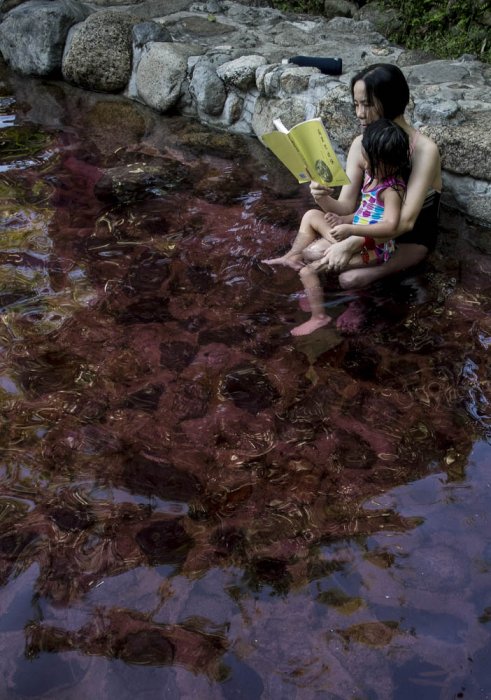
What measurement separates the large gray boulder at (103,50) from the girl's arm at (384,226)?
4372 millimetres

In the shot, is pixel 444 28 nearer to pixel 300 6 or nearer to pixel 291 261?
pixel 300 6

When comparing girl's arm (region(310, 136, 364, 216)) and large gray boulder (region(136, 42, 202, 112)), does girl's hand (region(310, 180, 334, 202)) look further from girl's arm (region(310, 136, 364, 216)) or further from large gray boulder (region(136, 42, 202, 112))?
large gray boulder (region(136, 42, 202, 112))

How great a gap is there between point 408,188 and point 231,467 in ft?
6.22

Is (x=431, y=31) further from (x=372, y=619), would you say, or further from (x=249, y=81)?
(x=372, y=619)

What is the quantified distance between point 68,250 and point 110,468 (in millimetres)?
2226

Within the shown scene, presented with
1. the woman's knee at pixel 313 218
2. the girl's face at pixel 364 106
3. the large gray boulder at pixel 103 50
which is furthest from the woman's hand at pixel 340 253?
the large gray boulder at pixel 103 50

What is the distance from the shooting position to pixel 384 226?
400 cm

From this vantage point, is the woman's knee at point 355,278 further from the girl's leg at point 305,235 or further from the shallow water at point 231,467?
the girl's leg at point 305,235

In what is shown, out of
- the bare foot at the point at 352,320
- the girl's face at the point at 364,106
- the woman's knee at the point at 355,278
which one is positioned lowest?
the bare foot at the point at 352,320

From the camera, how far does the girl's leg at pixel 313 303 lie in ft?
13.8

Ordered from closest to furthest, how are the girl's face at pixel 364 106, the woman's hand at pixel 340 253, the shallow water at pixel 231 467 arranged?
the shallow water at pixel 231 467 → the girl's face at pixel 364 106 → the woman's hand at pixel 340 253

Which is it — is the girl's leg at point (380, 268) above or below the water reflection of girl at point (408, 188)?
below

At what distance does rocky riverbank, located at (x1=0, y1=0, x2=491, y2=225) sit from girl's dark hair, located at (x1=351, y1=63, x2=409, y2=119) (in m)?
1.12

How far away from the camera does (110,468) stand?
10.8 feet
